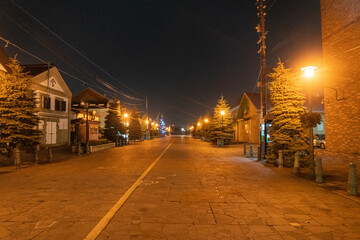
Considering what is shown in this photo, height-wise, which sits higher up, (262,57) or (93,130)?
(262,57)

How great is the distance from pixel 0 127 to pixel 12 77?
10.2ft

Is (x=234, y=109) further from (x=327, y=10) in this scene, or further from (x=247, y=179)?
(x=247, y=179)

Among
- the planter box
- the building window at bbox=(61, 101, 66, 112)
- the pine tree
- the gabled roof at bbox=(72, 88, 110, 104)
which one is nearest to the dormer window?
the building window at bbox=(61, 101, 66, 112)

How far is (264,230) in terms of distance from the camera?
14.4 ft

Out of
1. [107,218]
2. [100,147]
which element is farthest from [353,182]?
[100,147]

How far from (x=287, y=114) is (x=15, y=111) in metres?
15.9

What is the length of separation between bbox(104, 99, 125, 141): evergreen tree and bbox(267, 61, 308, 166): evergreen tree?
28181mm

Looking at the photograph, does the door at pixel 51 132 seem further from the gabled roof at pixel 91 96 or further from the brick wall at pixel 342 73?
the brick wall at pixel 342 73

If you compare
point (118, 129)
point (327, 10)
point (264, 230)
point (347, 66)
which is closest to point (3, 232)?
point (264, 230)

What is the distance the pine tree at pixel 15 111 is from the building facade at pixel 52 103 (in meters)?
10.8

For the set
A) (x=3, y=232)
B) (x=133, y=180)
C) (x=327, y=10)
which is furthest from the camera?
(x=327, y=10)

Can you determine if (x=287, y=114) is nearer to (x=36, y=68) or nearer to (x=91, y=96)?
(x=36, y=68)

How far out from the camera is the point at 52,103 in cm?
2725

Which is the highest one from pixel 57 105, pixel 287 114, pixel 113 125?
pixel 57 105
